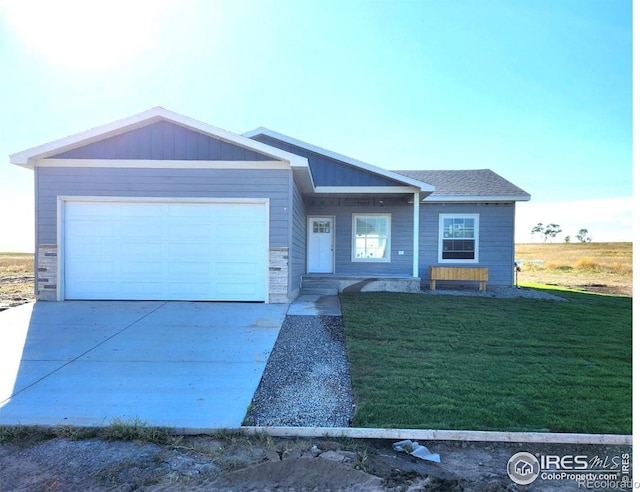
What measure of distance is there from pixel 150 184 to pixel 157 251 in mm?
1479

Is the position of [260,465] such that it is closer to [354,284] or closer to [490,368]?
[490,368]

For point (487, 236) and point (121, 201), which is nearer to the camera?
point (121, 201)

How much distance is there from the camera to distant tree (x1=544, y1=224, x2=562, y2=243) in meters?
56.0

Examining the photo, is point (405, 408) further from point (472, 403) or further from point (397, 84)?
point (397, 84)

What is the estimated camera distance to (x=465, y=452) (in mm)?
2484

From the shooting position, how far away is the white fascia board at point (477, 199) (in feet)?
35.9

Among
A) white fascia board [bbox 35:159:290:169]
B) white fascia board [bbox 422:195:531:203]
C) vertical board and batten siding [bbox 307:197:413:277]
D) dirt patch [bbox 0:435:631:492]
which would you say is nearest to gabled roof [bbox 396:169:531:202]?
white fascia board [bbox 422:195:531:203]

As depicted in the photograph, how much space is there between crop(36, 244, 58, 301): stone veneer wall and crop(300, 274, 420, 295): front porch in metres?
5.82

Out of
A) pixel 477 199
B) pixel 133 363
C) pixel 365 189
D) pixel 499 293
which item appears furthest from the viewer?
pixel 477 199

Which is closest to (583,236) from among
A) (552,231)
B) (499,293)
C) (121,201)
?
(552,231)

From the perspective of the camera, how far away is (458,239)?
11.6 meters

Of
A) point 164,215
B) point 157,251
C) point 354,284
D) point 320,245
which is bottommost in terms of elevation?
point 354,284

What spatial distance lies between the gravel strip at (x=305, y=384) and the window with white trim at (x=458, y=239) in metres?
7.17

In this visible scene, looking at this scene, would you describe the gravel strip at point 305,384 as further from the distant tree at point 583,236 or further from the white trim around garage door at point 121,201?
the distant tree at point 583,236
